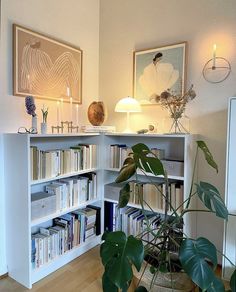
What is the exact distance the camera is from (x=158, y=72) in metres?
2.43

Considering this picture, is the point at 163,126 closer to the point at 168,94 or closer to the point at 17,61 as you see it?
the point at 168,94

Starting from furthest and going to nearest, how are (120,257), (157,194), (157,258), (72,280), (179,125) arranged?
(179,125) < (157,194) < (72,280) < (157,258) < (120,257)

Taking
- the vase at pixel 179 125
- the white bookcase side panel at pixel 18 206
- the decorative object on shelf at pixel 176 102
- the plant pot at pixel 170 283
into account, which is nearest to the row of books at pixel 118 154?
the vase at pixel 179 125

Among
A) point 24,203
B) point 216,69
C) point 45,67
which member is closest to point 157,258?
point 24,203

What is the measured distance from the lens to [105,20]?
2.78m

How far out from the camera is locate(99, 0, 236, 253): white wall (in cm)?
211

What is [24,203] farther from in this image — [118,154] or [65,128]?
[118,154]

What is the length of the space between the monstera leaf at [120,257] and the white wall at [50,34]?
119cm

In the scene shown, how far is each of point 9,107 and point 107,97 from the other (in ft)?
3.90

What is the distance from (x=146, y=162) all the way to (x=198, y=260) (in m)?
0.57

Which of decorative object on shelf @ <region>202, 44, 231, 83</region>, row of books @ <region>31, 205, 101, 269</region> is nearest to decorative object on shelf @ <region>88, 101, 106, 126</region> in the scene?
row of books @ <region>31, 205, 101, 269</region>

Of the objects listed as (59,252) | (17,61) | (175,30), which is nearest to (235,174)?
(175,30)

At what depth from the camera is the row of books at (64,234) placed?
6.49 feet

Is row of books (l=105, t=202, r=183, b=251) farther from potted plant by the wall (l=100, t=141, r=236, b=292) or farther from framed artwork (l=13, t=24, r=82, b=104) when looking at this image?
framed artwork (l=13, t=24, r=82, b=104)
